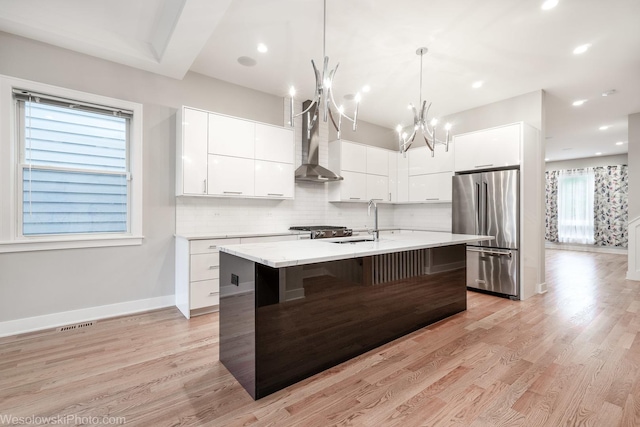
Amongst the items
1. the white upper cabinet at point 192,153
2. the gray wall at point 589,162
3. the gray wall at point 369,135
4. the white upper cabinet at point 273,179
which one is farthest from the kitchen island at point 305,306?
the gray wall at point 589,162

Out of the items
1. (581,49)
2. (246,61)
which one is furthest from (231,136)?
(581,49)

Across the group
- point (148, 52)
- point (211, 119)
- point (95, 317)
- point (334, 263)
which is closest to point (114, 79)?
point (148, 52)

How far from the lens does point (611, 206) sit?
819 centimetres

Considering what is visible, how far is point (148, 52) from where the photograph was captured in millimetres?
3207

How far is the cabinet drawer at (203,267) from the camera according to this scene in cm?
323

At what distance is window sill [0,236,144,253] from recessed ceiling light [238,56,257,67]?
2333mm

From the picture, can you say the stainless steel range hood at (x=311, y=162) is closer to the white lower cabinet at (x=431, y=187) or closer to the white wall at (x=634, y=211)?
the white lower cabinet at (x=431, y=187)

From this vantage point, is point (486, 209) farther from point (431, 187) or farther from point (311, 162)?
Result: point (311, 162)

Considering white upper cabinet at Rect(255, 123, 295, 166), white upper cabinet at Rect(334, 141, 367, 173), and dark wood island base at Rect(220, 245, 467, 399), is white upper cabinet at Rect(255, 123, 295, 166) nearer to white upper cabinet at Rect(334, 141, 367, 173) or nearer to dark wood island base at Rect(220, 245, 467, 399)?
white upper cabinet at Rect(334, 141, 367, 173)

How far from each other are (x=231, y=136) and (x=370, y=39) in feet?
6.33

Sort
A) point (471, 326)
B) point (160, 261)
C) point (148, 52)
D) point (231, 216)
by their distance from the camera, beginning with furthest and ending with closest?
1. point (231, 216)
2. point (160, 261)
3. point (148, 52)
4. point (471, 326)

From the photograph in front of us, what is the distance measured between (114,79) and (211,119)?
1048mm

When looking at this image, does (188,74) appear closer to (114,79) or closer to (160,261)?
(114,79)

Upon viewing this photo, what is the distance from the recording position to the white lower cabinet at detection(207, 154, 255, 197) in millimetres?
3602
